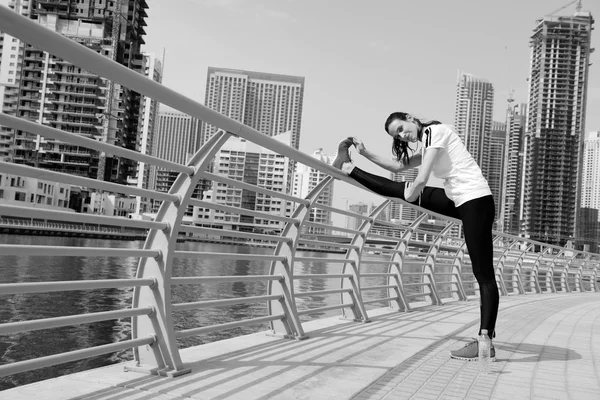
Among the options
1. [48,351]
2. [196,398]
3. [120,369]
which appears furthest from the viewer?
[48,351]

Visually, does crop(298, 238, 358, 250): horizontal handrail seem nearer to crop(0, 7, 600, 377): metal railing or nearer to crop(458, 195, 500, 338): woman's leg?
crop(0, 7, 600, 377): metal railing

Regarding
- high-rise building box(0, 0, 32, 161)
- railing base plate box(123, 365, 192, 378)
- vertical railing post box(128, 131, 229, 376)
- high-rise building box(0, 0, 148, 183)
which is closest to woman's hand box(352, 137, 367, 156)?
vertical railing post box(128, 131, 229, 376)

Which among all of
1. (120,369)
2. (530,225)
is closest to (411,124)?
(120,369)

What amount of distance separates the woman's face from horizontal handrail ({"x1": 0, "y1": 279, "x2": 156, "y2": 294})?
188 centimetres

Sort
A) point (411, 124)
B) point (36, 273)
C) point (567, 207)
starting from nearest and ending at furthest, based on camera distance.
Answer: point (411, 124) → point (36, 273) → point (567, 207)

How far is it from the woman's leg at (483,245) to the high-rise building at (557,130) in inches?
6117

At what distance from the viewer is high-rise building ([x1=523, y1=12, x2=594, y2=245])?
14938cm

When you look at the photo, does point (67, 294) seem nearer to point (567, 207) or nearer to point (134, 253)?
point (134, 253)

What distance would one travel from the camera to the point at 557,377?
3.57 metres

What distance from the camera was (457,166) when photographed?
3.87 meters

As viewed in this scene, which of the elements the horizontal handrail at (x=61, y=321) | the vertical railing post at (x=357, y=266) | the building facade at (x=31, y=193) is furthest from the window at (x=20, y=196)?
the horizontal handrail at (x=61, y=321)

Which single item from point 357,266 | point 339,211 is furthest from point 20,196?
point 339,211

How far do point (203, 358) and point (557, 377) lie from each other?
6.90 ft

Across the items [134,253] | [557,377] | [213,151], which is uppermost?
[213,151]
